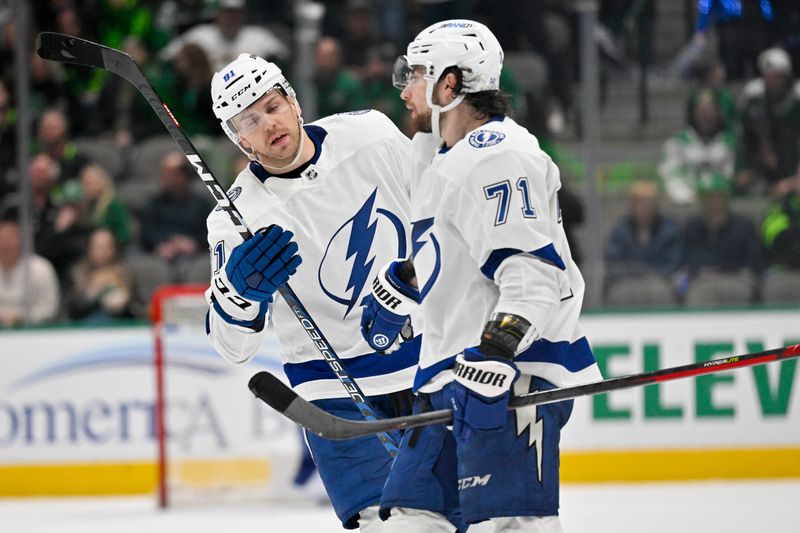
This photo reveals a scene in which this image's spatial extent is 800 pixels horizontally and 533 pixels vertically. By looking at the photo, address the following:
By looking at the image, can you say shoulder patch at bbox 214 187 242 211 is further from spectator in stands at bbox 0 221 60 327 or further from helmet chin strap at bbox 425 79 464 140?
spectator in stands at bbox 0 221 60 327

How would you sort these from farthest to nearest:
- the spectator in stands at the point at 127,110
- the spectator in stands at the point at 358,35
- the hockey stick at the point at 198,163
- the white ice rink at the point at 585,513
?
the spectator in stands at the point at 127,110 < the spectator in stands at the point at 358,35 < the white ice rink at the point at 585,513 < the hockey stick at the point at 198,163

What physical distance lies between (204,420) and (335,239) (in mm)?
2968

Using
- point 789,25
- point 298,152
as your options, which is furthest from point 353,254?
point 789,25

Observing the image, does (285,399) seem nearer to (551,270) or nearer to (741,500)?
(551,270)

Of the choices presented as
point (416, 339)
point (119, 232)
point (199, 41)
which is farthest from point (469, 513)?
point (199, 41)

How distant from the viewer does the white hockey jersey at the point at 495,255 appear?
2.45 metres

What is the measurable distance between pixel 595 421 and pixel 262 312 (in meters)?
3.14

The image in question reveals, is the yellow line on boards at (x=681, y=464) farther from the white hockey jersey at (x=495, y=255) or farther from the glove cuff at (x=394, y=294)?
the white hockey jersey at (x=495, y=255)

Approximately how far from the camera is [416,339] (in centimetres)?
319

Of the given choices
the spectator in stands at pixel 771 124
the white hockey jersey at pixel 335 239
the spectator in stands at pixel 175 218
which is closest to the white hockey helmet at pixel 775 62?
the spectator in stands at pixel 771 124

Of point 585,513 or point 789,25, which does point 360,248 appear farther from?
point 789,25

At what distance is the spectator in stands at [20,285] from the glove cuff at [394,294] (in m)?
3.62

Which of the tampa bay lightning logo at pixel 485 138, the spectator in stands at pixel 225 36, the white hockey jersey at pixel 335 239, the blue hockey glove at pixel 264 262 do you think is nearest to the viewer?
the tampa bay lightning logo at pixel 485 138

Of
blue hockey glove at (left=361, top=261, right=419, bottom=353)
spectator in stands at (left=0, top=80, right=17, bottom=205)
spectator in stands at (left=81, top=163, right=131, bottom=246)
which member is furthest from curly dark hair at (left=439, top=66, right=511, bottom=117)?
spectator in stands at (left=0, top=80, right=17, bottom=205)
